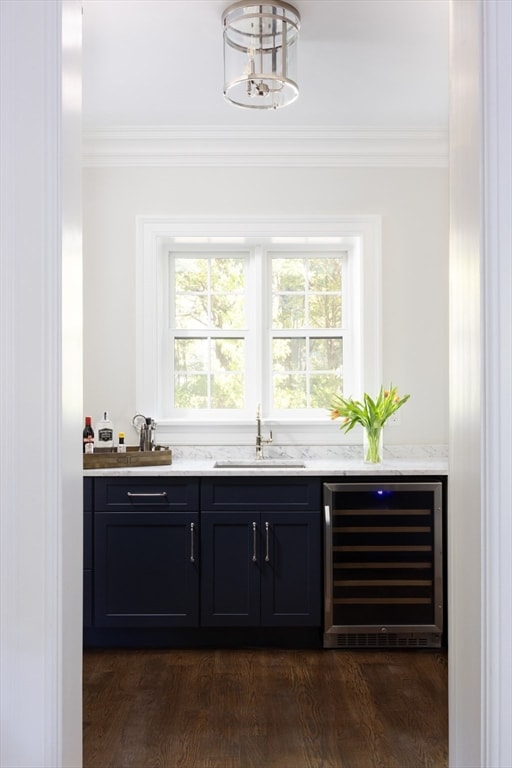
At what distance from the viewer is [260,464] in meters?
3.81

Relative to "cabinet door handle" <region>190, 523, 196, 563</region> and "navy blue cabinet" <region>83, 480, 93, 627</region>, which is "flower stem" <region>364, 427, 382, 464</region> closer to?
"cabinet door handle" <region>190, 523, 196, 563</region>

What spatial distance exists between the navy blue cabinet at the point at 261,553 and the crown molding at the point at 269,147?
6.24 feet

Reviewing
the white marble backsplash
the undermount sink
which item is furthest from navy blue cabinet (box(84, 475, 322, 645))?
the white marble backsplash

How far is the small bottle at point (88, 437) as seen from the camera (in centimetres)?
362

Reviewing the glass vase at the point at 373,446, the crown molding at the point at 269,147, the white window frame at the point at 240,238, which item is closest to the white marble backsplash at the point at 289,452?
the white window frame at the point at 240,238

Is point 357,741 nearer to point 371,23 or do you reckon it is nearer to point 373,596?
point 373,596
